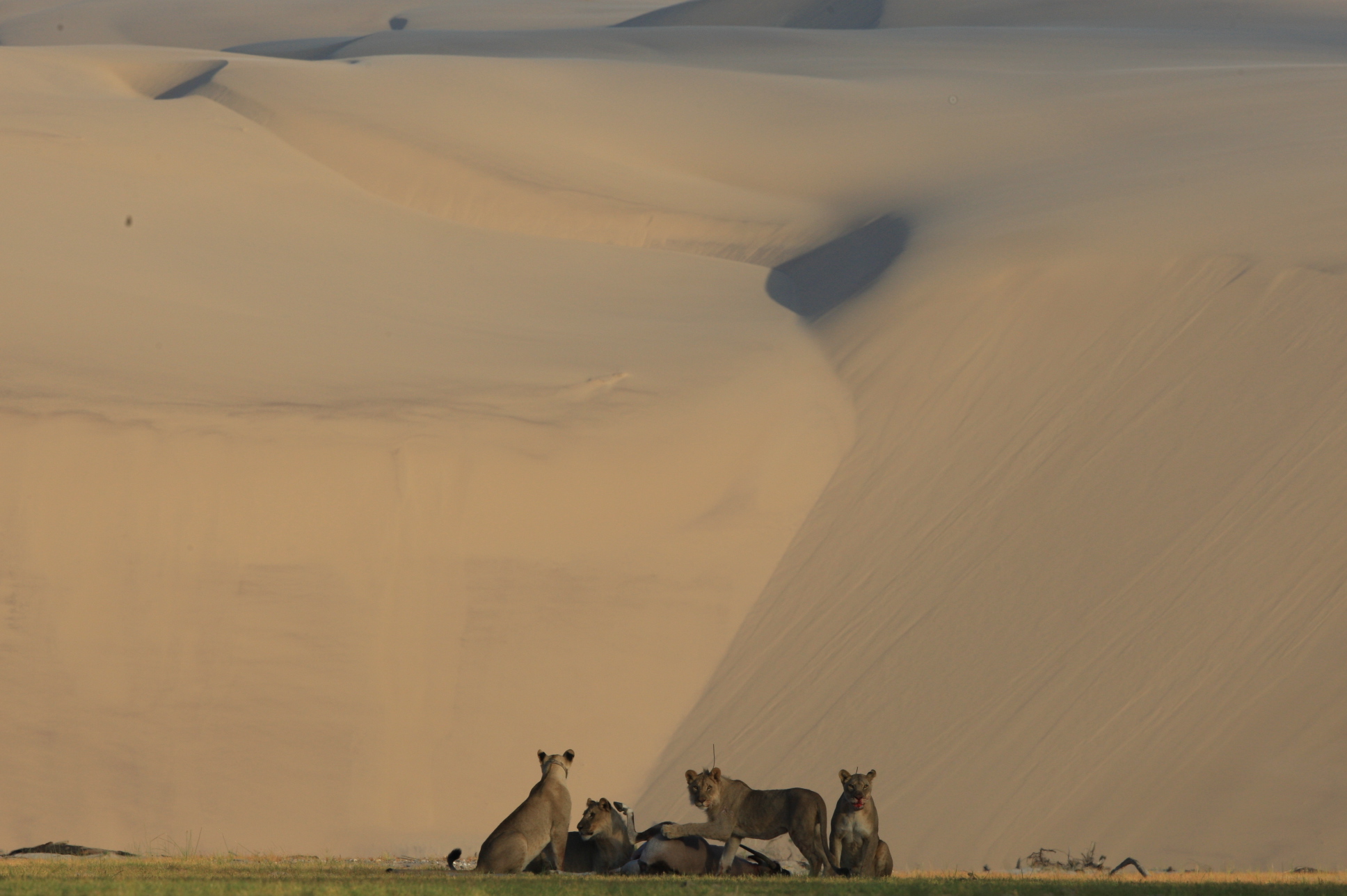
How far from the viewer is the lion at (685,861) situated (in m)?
8.35

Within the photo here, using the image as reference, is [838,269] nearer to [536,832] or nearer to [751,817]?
[751,817]

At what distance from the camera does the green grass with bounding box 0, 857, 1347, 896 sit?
23.4 ft

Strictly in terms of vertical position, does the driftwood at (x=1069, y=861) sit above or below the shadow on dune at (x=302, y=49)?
below

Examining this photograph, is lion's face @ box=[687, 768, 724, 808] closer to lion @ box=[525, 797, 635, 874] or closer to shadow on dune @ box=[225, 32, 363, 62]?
lion @ box=[525, 797, 635, 874]

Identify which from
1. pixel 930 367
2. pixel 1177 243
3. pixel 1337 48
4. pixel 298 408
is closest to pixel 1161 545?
pixel 930 367

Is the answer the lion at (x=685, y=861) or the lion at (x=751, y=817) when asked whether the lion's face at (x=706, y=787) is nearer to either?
the lion at (x=751, y=817)

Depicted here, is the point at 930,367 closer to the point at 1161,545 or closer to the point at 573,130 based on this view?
the point at 1161,545

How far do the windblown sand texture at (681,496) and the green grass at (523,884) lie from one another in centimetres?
384

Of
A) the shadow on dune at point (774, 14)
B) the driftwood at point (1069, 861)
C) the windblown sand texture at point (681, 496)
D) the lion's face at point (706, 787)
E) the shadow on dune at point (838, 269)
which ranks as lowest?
the lion's face at point (706, 787)

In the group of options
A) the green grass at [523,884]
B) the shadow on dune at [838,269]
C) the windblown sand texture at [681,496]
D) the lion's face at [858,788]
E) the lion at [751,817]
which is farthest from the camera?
the shadow on dune at [838,269]

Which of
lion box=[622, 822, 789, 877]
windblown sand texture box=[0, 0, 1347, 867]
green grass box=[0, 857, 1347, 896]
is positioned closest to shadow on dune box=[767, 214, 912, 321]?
windblown sand texture box=[0, 0, 1347, 867]

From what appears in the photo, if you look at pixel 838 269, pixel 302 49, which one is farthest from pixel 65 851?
pixel 302 49

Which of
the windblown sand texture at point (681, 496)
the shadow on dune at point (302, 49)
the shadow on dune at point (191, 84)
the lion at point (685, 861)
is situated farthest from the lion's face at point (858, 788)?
the shadow on dune at point (302, 49)

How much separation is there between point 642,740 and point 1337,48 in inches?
1090
